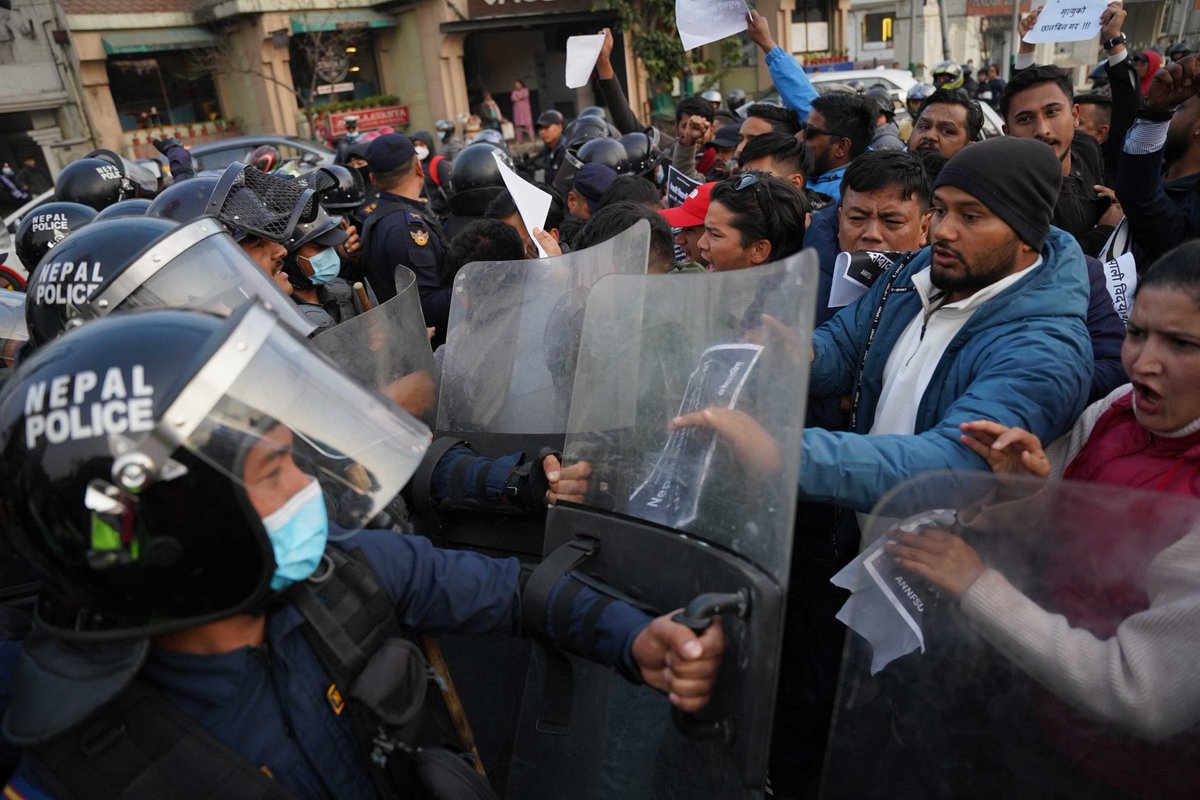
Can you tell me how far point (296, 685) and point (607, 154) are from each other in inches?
220

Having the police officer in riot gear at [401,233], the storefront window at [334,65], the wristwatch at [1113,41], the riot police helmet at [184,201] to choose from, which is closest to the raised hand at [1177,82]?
the wristwatch at [1113,41]

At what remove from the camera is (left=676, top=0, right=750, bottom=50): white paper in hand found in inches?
165

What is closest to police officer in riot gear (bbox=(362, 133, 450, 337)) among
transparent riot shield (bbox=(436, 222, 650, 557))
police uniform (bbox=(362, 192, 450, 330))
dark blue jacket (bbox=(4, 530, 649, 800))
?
police uniform (bbox=(362, 192, 450, 330))

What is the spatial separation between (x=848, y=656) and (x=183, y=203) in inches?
115

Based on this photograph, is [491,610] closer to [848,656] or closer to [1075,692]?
[848,656]

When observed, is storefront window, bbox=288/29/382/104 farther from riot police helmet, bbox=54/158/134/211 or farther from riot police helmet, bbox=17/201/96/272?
riot police helmet, bbox=17/201/96/272

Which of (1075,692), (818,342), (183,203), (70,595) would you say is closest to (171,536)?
(70,595)

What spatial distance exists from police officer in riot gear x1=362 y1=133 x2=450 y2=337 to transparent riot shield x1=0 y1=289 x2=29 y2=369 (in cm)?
151

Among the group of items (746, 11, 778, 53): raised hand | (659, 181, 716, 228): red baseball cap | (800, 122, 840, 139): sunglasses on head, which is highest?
(746, 11, 778, 53): raised hand

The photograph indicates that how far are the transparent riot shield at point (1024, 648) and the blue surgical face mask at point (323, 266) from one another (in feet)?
10.00

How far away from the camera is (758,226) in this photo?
277 cm

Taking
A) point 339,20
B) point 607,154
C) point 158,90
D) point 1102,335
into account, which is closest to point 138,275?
point 1102,335

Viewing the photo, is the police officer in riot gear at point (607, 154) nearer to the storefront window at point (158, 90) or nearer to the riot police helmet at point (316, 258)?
the riot police helmet at point (316, 258)

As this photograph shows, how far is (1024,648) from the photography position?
1.20 metres
